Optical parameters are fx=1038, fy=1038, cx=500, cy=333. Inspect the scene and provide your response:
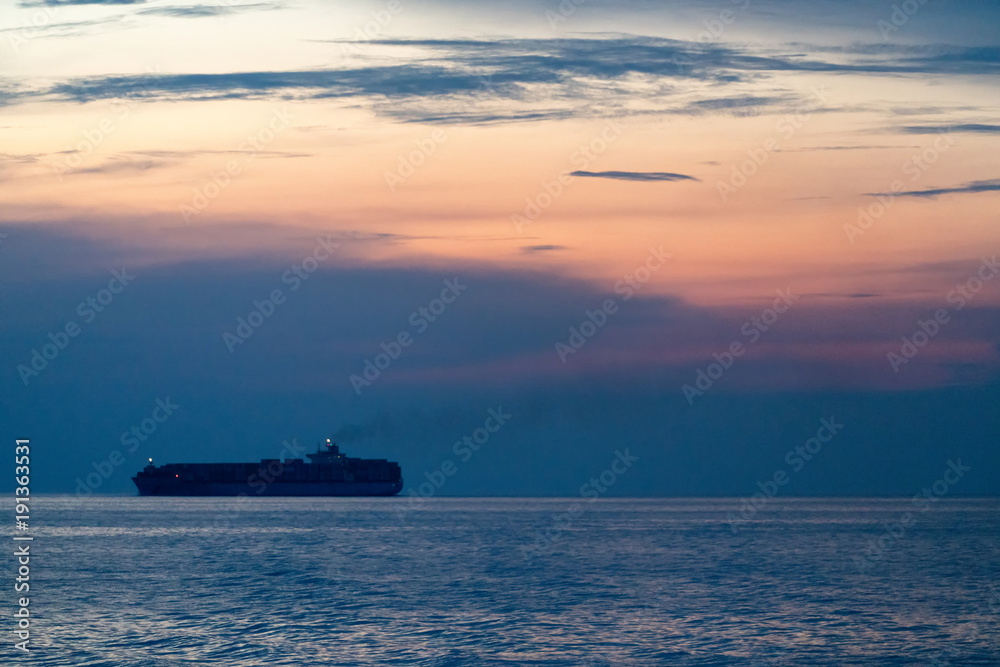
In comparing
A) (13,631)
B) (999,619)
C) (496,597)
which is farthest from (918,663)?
(13,631)

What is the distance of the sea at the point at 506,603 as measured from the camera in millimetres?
34469

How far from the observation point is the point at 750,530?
110 metres

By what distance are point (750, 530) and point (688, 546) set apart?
30.4m

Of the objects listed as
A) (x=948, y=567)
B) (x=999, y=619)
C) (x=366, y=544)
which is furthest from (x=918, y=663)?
(x=366, y=544)

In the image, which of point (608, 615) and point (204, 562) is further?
point (204, 562)

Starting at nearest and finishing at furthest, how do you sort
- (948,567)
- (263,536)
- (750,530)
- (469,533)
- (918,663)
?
(918,663) → (948,567) → (263,536) → (469,533) → (750,530)

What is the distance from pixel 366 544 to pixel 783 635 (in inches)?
1932

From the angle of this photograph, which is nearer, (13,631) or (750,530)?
(13,631)

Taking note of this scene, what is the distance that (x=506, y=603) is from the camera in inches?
1806

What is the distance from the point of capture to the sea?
34.5 meters

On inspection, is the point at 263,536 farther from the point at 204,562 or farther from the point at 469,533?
the point at 204,562

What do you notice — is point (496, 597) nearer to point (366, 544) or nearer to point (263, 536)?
point (366, 544)

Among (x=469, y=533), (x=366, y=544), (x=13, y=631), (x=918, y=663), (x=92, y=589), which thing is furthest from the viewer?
(x=469, y=533)

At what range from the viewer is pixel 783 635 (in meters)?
38.1
